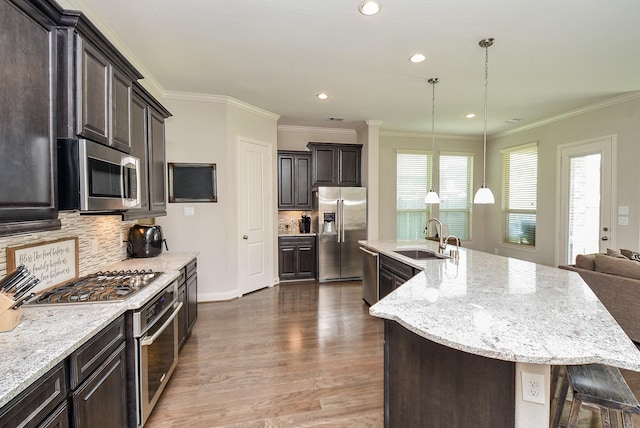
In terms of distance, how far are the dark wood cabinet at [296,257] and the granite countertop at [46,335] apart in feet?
11.2

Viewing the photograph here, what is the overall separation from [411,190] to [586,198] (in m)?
2.80

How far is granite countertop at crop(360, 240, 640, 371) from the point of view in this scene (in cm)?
105

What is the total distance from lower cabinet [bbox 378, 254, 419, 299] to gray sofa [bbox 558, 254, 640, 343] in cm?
192

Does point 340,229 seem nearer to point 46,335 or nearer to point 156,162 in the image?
point 156,162

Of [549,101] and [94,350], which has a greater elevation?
[549,101]

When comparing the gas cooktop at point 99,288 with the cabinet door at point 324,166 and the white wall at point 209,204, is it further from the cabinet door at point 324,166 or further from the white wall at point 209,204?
the cabinet door at point 324,166

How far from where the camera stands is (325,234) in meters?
5.30

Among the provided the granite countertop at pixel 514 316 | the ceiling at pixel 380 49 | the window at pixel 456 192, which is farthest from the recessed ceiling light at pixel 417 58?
the window at pixel 456 192

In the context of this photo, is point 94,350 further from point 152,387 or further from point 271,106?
point 271,106

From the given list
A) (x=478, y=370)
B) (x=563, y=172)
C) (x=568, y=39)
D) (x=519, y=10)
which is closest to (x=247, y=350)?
(x=478, y=370)

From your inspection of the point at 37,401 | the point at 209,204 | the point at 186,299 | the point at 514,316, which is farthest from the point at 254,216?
the point at 514,316

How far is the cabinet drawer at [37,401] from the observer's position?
3.02ft

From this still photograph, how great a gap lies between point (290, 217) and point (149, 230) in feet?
10.00

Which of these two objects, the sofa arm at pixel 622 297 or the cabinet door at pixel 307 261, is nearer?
the sofa arm at pixel 622 297
